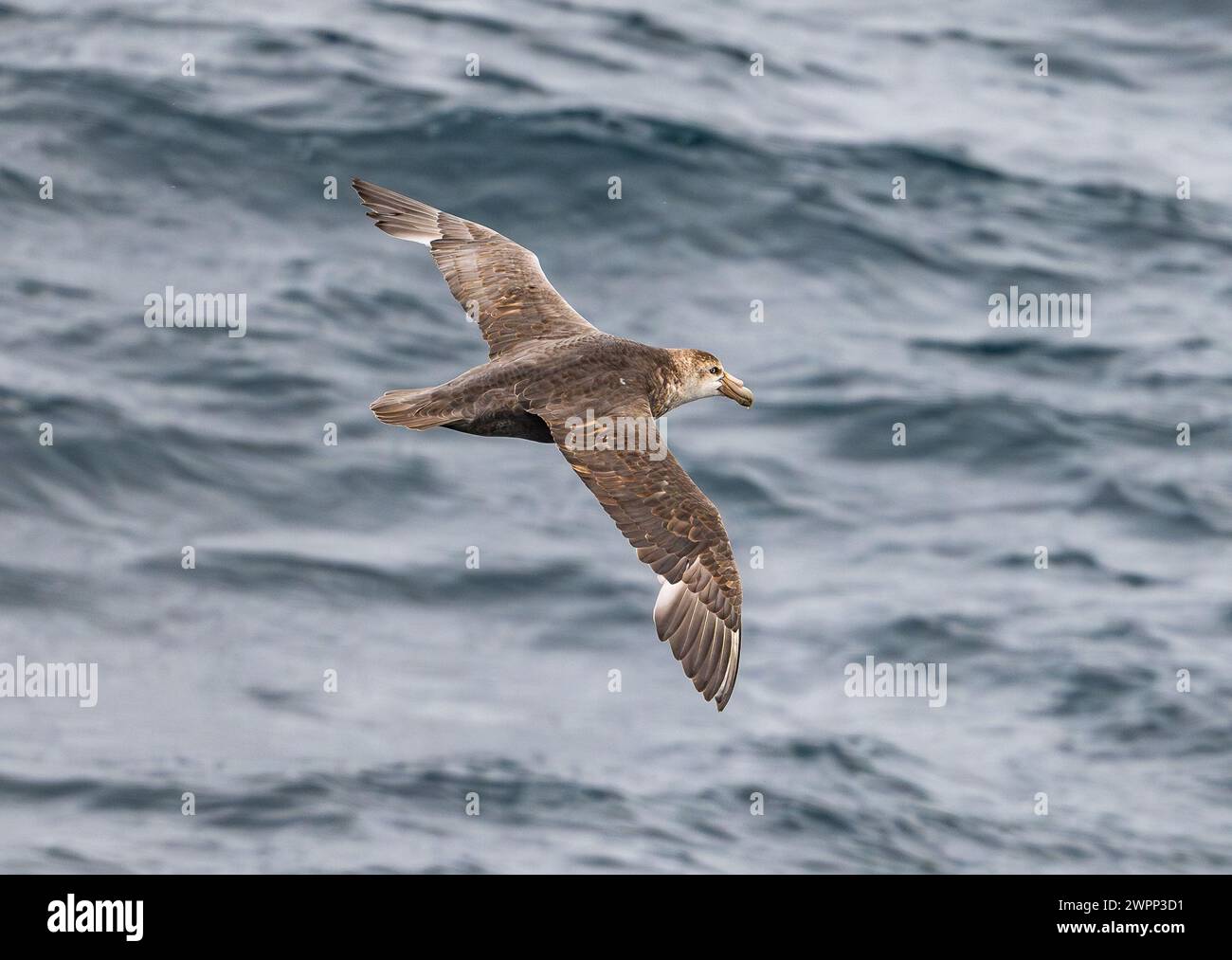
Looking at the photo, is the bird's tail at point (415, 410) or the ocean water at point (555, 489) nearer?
the bird's tail at point (415, 410)

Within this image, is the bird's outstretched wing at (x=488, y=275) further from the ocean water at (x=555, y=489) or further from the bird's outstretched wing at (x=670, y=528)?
the ocean water at (x=555, y=489)

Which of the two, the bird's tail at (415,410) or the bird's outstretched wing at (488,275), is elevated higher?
the bird's outstretched wing at (488,275)

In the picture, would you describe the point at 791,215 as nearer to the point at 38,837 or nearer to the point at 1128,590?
the point at 1128,590

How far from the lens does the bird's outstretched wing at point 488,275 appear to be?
1334 centimetres

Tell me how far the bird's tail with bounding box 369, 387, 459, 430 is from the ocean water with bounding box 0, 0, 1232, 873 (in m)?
9.92

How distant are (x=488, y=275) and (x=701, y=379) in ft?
6.54

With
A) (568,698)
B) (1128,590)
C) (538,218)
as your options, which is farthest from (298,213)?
(1128,590)

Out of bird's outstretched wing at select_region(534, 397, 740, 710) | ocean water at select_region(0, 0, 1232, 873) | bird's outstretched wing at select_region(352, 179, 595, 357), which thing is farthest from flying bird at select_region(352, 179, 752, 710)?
ocean water at select_region(0, 0, 1232, 873)

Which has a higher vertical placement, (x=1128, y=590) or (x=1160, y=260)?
(x=1160, y=260)

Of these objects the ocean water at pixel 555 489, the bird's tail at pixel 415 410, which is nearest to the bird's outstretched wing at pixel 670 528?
the bird's tail at pixel 415 410

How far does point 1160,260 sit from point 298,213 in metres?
14.2

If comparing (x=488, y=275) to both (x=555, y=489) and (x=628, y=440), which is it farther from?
(x=555, y=489)

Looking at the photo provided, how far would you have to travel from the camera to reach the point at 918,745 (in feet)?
80.2

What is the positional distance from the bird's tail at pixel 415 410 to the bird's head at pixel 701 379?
1.79 meters
